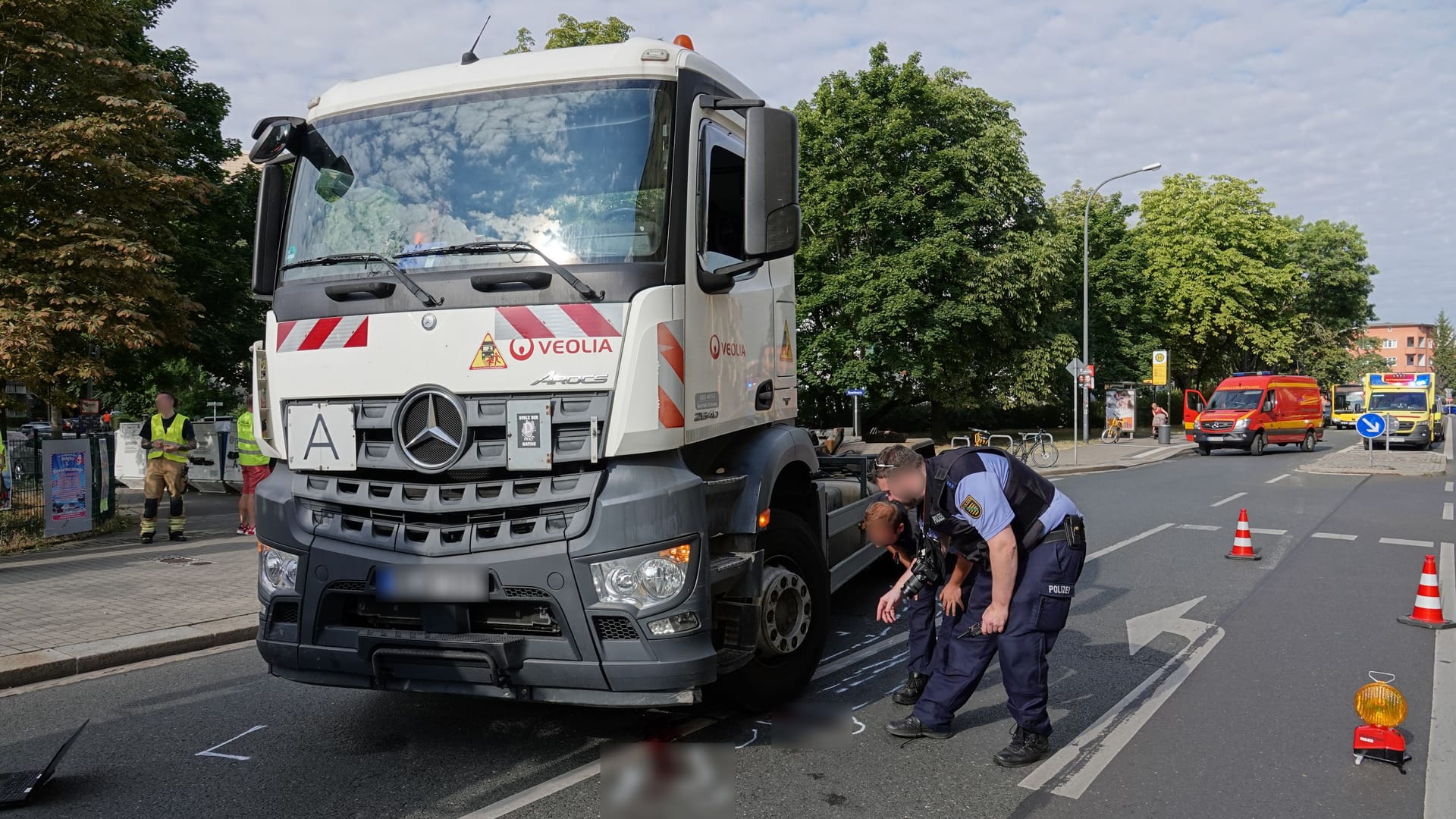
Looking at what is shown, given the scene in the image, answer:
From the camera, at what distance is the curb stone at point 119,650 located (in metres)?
5.64

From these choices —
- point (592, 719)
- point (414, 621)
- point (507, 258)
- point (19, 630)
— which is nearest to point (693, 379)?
point (507, 258)

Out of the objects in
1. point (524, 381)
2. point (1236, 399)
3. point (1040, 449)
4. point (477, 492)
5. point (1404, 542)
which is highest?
point (524, 381)

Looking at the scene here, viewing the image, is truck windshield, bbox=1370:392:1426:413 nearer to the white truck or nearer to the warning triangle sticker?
the white truck

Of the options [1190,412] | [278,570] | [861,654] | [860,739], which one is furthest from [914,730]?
[1190,412]

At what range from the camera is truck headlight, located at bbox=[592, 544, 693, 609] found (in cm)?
364

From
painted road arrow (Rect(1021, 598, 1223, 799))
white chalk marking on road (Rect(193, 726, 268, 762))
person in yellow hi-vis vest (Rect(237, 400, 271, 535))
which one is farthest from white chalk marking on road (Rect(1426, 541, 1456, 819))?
person in yellow hi-vis vest (Rect(237, 400, 271, 535))

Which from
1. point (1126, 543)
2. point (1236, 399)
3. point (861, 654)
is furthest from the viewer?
point (1236, 399)

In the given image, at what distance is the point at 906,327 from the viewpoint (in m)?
28.6

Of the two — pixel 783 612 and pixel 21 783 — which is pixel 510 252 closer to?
pixel 783 612

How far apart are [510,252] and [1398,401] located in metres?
38.6

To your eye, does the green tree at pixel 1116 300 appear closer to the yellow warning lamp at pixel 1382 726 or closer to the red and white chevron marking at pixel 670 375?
the yellow warning lamp at pixel 1382 726

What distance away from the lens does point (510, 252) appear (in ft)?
13.0

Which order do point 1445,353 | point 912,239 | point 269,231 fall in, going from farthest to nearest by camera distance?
1. point 1445,353
2. point 912,239
3. point 269,231

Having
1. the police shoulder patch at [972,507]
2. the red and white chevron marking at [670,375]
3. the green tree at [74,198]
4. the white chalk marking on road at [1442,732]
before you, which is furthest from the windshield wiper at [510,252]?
the green tree at [74,198]
